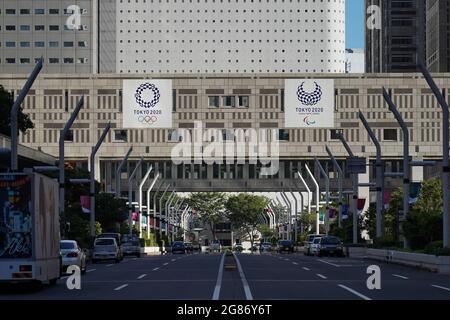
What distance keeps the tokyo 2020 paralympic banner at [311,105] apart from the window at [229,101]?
336 inches

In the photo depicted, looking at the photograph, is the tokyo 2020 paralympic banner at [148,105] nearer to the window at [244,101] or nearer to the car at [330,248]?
the window at [244,101]

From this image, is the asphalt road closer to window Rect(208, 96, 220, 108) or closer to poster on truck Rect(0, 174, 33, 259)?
poster on truck Rect(0, 174, 33, 259)

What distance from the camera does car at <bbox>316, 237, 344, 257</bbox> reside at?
76.1 m

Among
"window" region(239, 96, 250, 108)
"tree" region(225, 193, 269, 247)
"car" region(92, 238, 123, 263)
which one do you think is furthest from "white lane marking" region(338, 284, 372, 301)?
"tree" region(225, 193, 269, 247)

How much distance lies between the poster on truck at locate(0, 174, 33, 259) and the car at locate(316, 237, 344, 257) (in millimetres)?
50888

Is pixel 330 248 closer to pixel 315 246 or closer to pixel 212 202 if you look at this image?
pixel 315 246

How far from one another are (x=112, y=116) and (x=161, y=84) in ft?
33.2

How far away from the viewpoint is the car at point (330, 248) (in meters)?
76.1

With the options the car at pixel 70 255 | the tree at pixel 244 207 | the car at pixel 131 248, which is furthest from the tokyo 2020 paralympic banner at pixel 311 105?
the tree at pixel 244 207

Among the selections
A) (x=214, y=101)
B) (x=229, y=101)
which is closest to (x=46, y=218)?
(x=229, y=101)

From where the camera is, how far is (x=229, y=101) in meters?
119
